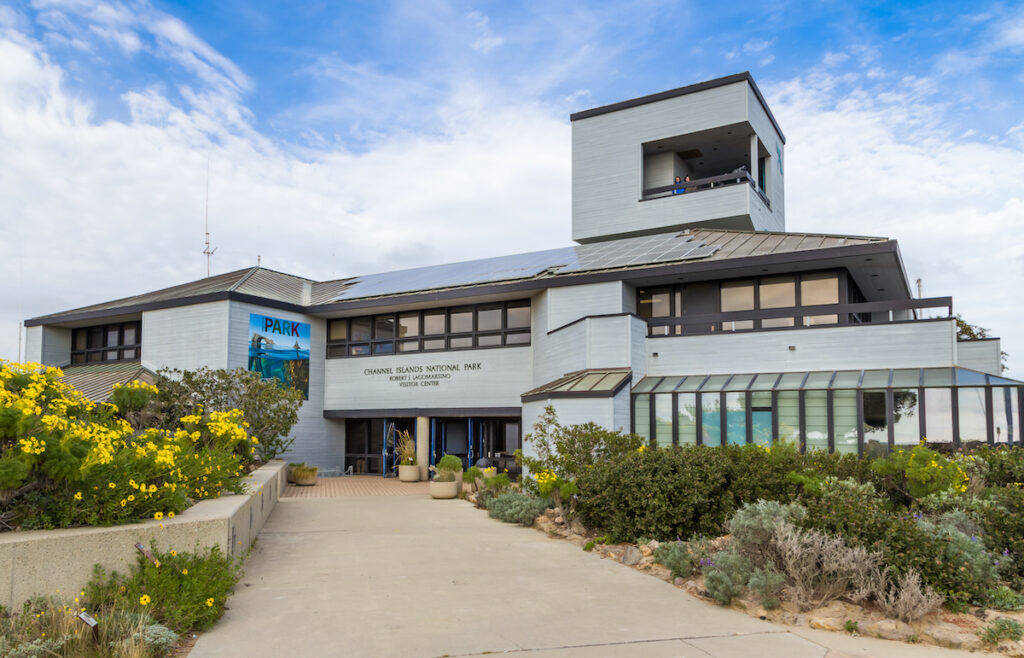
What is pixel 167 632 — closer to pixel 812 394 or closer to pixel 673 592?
pixel 673 592

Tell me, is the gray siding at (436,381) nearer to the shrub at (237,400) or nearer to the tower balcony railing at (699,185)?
the shrub at (237,400)

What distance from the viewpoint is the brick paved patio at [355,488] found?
19.4 meters

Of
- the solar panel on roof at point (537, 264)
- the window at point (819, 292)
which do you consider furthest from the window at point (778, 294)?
the solar panel on roof at point (537, 264)

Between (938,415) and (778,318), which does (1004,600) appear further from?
(778,318)

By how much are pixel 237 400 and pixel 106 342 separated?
11409mm

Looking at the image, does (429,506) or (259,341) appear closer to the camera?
(429,506)

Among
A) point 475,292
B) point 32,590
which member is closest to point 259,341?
point 475,292

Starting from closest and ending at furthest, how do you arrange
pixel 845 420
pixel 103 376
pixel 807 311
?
pixel 845 420 → pixel 807 311 → pixel 103 376

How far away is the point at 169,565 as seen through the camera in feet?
22.1

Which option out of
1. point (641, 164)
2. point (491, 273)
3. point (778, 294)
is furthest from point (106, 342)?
A: point (778, 294)

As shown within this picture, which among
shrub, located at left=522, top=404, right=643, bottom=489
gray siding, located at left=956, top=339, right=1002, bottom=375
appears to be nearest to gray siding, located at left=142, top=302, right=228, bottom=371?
shrub, located at left=522, top=404, right=643, bottom=489

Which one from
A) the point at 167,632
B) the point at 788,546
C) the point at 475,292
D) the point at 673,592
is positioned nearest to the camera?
the point at 167,632

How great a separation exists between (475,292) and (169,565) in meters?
16.4

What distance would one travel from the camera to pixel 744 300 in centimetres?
1916
